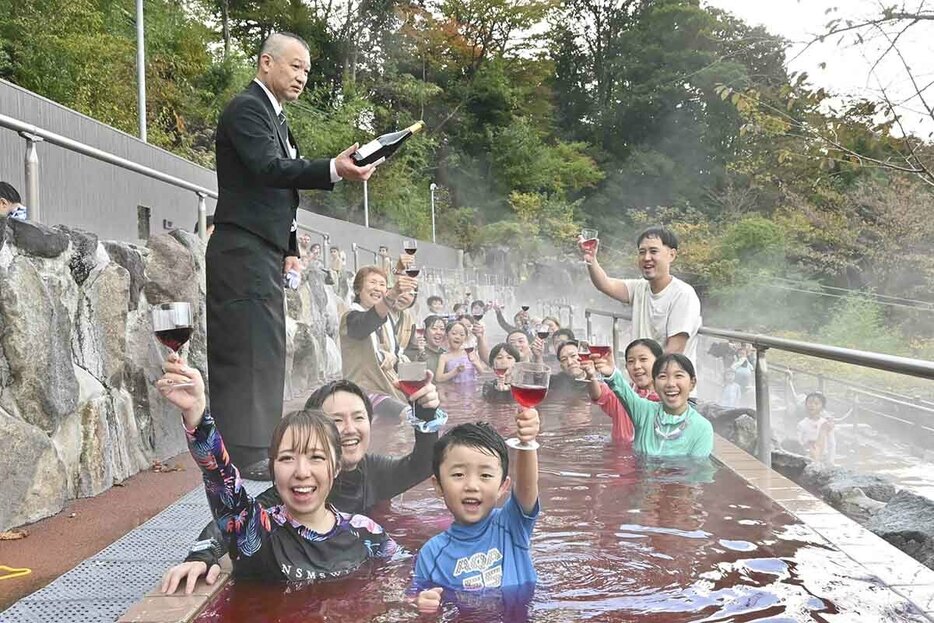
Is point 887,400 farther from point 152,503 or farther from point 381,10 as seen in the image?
point 381,10

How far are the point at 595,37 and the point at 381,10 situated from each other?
15217mm

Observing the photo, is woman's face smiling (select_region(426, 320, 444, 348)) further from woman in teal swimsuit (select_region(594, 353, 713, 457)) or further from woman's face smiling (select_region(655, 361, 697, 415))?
woman's face smiling (select_region(655, 361, 697, 415))

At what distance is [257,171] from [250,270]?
1.51 ft

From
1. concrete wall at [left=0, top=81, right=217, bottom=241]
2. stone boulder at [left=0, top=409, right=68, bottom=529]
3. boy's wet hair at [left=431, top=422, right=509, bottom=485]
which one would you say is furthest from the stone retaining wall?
boy's wet hair at [left=431, top=422, right=509, bottom=485]

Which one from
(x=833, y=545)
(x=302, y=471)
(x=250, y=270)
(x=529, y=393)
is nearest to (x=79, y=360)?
(x=250, y=270)

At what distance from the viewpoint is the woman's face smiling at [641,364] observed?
5281 mm

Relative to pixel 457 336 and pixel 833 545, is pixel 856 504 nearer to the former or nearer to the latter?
pixel 833 545

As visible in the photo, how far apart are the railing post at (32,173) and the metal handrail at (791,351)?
4030 millimetres

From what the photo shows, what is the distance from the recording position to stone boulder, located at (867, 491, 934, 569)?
165 inches

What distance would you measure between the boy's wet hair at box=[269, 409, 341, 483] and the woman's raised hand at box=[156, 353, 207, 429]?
36cm

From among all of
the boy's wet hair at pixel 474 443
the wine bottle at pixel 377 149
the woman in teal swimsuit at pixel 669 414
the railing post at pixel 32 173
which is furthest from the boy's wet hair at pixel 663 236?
the railing post at pixel 32 173

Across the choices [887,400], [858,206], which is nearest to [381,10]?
[858,206]

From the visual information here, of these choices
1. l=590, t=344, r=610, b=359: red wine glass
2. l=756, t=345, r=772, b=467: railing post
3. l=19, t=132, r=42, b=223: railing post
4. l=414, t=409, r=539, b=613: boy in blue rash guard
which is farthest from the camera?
l=756, t=345, r=772, b=467: railing post

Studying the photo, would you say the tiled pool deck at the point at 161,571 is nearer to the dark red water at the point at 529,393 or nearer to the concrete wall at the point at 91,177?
the dark red water at the point at 529,393
